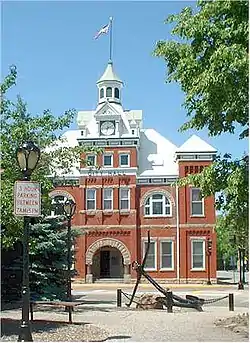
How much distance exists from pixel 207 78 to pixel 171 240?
3438 cm

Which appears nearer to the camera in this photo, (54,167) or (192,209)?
(54,167)

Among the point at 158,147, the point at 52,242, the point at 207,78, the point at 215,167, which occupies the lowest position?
the point at 52,242

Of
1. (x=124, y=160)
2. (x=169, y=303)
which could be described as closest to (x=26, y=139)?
(x=169, y=303)

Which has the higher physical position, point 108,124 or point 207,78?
point 108,124

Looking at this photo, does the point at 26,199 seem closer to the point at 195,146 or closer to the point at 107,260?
the point at 195,146

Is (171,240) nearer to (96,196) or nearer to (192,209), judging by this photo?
(192,209)

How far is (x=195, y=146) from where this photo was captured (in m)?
43.8

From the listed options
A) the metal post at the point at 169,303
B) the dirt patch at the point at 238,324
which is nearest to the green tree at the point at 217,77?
the dirt patch at the point at 238,324

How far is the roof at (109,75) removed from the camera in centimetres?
4879

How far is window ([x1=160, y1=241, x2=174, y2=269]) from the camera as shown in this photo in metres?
43.6

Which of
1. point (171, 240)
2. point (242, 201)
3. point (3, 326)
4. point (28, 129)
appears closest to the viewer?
point (242, 201)

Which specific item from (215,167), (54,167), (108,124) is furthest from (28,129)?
(108,124)

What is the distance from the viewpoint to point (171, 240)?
43875 mm

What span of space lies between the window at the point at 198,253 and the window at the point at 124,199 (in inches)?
218
